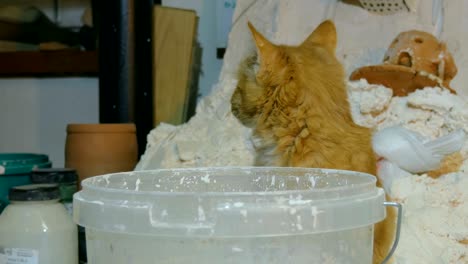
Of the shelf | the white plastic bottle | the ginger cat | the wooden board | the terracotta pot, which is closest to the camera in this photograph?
the white plastic bottle

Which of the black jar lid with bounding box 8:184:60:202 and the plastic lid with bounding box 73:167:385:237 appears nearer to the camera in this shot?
the plastic lid with bounding box 73:167:385:237

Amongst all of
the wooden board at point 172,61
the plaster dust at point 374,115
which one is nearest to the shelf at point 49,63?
the wooden board at point 172,61

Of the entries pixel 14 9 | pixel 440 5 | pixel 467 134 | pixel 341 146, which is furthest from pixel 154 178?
pixel 14 9

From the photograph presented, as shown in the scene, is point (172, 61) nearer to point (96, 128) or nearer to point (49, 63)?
point (96, 128)

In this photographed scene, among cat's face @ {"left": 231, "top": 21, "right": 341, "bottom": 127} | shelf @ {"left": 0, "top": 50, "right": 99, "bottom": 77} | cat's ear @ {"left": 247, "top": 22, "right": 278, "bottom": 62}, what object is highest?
cat's ear @ {"left": 247, "top": 22, "right": 278, "bottom": 62}

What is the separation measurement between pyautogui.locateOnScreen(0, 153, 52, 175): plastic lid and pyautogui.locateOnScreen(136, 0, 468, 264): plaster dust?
0.24 metres

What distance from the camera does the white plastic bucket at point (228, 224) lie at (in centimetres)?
52

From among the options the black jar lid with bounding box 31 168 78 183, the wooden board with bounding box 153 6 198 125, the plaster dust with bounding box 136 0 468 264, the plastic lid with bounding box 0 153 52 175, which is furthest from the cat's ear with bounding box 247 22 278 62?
the wooden board with bounding box 153 6 198 125

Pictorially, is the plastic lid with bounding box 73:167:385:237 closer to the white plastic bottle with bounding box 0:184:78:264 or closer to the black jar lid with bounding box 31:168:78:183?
the white plastic bottle with bounding box 0:184:78:264

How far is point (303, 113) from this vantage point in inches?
41.0

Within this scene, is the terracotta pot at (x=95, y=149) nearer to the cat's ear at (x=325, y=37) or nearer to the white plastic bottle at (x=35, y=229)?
the white plastic bottle at (x=35, y=229)

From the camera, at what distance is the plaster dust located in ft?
3.64

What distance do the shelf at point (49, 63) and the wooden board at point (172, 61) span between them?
39 centimetres

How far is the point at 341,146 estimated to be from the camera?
3.34 ft
